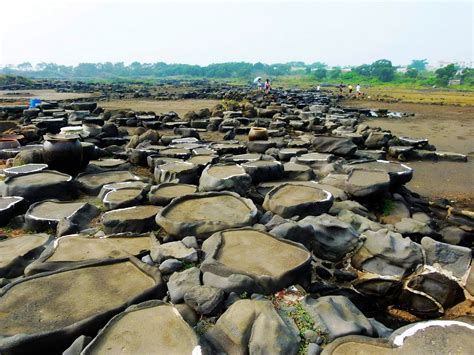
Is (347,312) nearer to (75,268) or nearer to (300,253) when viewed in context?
(300,253)

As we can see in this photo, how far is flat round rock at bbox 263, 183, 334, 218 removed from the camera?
590 centimetres

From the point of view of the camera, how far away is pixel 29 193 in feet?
22.5

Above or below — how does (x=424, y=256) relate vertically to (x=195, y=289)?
below

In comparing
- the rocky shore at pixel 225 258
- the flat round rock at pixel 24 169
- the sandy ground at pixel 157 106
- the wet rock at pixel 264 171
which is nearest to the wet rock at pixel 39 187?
the rocky shore at pixel 225 258

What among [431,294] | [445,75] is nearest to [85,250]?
[431,294]

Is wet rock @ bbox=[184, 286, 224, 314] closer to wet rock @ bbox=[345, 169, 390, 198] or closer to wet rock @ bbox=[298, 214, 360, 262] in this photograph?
wet rock @ bbox=[298, 214, 360, 262]

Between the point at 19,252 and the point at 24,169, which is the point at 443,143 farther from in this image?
the point at 19,252

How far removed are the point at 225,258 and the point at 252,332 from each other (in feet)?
4.06

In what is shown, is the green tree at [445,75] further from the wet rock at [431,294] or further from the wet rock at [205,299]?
the wet rock at [205,299]

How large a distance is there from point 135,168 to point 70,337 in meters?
6.88

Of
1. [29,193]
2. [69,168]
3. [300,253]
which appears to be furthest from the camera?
[69,168]

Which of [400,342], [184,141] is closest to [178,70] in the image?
[184,141]

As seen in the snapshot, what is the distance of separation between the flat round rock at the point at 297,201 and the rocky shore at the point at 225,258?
0.07 ft

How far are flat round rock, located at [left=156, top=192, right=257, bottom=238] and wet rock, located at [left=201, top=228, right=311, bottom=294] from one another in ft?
0.89
